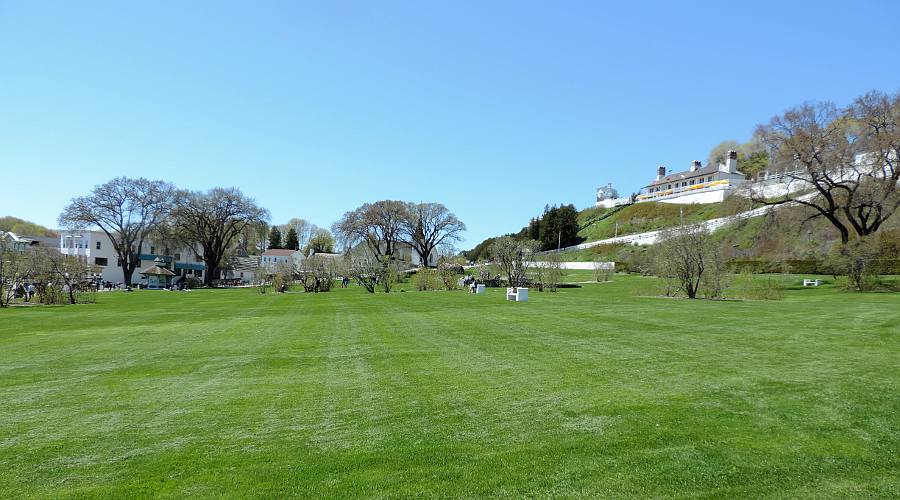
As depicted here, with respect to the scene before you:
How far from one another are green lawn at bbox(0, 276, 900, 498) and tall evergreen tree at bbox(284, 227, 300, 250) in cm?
11215

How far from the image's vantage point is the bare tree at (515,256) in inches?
1467

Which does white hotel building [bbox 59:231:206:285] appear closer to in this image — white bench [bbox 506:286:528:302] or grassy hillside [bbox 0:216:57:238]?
grassy hillside [bbox 0:216:57:238]

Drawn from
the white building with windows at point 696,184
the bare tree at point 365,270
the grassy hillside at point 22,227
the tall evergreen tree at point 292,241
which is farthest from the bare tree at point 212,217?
the white building with windows at point 696,184

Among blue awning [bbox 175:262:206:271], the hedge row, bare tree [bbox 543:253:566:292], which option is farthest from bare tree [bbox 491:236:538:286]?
blue awning [bbox 175:262:206:271]

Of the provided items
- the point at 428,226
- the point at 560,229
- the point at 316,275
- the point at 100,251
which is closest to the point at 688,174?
the point at 560,229

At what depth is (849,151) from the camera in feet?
109

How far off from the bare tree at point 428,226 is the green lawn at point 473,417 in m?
67.8

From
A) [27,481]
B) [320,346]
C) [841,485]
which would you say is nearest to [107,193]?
[320,346]

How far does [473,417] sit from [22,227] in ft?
465

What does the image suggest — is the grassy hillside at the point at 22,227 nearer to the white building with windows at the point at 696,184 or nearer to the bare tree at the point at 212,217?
the bare tree at the point at 212,217

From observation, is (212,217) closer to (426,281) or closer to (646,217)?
(426,281)

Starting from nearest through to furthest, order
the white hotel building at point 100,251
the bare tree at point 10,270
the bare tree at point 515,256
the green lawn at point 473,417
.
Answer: the green lawn at point 473,417
the bare tree at point 10,270
the bare tree at point 515,256
the white hotel building at point 100,251

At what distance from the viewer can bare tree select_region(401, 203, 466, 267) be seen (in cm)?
7988

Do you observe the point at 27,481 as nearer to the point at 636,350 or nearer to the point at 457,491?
the point at 457,491
